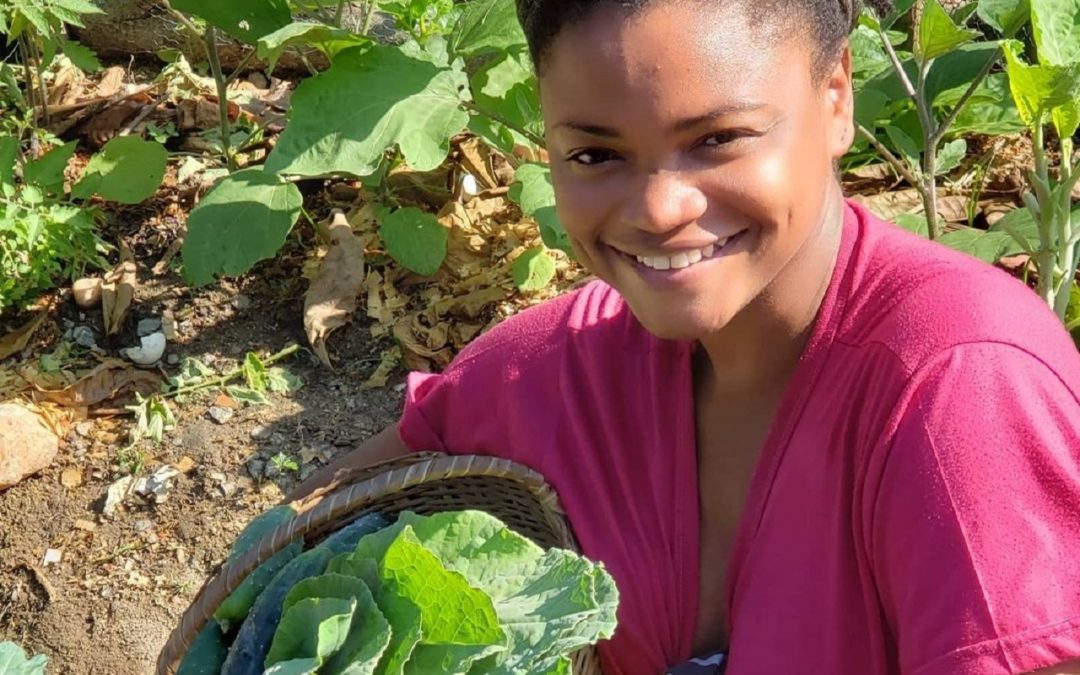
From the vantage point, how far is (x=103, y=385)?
2959 millimetres

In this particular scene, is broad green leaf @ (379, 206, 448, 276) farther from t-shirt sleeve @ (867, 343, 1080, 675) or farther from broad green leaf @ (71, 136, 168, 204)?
t-shirt sleeve @ (867, 343, 1080, 675)

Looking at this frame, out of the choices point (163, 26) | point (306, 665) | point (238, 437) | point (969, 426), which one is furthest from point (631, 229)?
point (163, 26)

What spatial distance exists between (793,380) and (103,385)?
1.91 meters

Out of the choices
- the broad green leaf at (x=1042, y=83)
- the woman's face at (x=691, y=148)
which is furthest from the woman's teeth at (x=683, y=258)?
the broad green leaf at (x=1042, y=83)

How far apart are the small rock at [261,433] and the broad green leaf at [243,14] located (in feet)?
3.06

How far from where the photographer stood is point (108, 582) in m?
2.56

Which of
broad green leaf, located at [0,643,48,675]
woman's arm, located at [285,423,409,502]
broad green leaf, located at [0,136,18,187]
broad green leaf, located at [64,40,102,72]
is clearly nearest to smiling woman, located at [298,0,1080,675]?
woman's arm, located at [285,423,409,502]

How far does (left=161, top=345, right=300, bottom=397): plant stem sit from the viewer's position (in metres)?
2.93

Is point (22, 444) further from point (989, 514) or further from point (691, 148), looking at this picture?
point (989, 514)


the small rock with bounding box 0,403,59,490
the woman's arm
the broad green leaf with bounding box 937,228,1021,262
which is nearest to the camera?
the woman's arm

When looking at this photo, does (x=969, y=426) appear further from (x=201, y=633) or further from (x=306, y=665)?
(x=201, y=633)

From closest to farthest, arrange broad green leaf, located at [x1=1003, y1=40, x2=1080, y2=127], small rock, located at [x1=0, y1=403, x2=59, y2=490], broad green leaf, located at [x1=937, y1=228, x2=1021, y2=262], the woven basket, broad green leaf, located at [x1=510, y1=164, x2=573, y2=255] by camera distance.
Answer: the woven basket → broad green leaf, located at [x1=1003, y1=40, x2=1080, y2=127] → broad green leaf, located at [x1=937, y1=228, x2=1021, y2=262] → broad green leaf, located at [x1=510, y1=164, x2=573, y2=255] → small rock, located at [x1=0, y1=403, x2=59, y2=490]

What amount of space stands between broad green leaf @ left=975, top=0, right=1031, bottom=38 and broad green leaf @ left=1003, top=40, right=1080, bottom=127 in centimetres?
27

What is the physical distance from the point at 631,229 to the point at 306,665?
2.34ft
